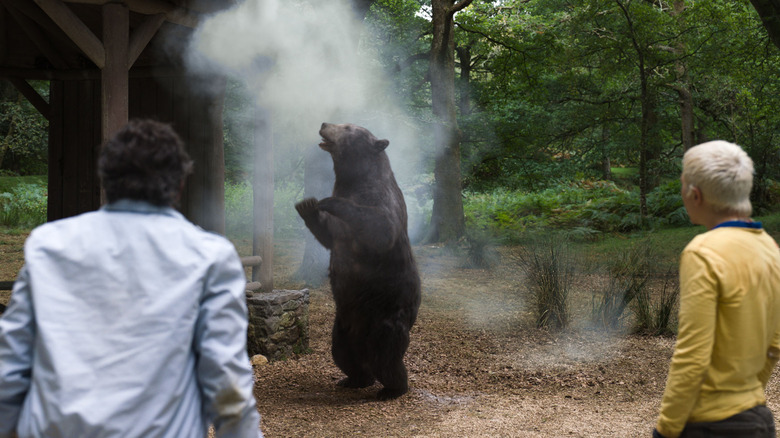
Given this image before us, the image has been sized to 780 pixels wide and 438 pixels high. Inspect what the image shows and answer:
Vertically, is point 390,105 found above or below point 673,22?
below

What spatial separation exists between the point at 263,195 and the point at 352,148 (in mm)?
1991

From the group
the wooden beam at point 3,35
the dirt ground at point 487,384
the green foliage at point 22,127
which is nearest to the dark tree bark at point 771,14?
the dirt ground at point 487,384

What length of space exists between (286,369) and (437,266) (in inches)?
228

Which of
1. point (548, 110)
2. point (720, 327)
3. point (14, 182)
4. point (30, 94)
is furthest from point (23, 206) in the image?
point (720, 327)

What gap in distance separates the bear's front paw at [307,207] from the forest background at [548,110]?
6.35 m

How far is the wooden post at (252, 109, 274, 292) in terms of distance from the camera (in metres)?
6.35

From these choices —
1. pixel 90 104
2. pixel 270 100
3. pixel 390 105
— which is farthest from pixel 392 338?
pixel 390 105

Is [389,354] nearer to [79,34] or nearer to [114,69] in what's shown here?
[114,69]

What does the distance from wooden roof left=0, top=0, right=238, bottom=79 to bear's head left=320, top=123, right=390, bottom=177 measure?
5.97 feet

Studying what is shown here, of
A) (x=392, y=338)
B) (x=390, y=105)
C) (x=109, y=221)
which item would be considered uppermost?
(x=390, y=105)

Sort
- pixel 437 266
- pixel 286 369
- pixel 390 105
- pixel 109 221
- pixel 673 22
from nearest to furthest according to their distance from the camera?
pixel 109 221 → pixel 286 369 → pixel 437 266 → pixel 390 105 → pixel 673 22

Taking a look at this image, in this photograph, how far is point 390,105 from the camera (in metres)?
12.4

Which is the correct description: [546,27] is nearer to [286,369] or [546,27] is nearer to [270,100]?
[270,100]

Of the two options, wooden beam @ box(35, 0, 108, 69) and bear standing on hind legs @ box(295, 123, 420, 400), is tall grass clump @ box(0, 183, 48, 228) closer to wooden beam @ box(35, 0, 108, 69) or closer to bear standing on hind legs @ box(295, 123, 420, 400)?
wooden beam @ box(35, 0, 108, 69)
